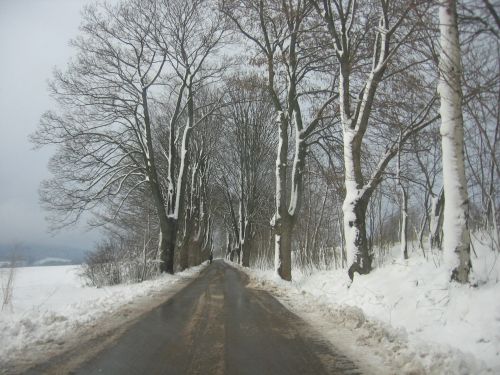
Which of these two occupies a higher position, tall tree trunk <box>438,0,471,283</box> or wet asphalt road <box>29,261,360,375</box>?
tall tree trunk <box>438,0,471,283</box>

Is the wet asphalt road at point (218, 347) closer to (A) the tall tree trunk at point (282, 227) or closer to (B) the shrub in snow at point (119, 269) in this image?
(A) the tall tree trunk at point (282, 227)

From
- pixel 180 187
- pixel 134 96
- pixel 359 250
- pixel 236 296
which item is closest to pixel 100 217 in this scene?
pixel 180 187

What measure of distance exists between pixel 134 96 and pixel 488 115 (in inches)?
668

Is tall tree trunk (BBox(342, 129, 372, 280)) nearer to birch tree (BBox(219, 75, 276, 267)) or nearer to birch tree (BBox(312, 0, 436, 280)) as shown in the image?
birch tree (BBox(312, 0, 436, 280))

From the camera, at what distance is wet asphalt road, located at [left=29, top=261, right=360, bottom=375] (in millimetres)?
4539

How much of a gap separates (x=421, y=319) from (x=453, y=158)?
7.91ft

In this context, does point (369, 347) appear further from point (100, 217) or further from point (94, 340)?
point (100, 217)

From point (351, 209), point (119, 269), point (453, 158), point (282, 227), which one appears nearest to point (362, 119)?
point (351, 209)

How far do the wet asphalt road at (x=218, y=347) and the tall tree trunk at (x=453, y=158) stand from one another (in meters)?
2.31

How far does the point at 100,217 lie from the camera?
871 inches

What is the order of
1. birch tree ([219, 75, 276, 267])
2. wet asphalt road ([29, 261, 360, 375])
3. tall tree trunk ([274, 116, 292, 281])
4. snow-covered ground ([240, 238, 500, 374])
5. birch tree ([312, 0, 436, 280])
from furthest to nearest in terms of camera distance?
1. birch tree ([219, 75, 276, 267])
2. tall tree trunk ([274, 116, 292, 281])
3. birch tree ([312, 0, 436, 280])
4. wet asphalt road ([29, 261, 360, 375])
5. snow-covered ground ([240, 238, 500, 374])

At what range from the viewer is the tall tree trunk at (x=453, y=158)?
5945 mm

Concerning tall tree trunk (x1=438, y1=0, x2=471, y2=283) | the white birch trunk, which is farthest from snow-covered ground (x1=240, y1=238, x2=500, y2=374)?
the white birch trunk

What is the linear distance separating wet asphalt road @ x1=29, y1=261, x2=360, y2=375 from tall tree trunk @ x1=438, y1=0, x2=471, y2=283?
2306mm
